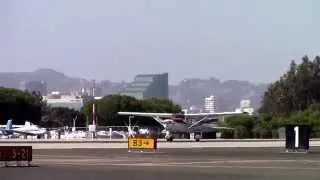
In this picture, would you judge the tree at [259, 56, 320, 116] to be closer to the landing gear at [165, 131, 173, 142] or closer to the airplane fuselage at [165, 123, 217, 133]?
the airplane fuselage at [165, 123, 217, 133]

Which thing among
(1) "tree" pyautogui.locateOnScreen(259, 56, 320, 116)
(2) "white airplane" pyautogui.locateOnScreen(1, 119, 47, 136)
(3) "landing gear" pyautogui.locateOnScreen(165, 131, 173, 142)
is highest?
(1) "tree" pyautogui.locateOnScreen(259, 56, 320, 116)

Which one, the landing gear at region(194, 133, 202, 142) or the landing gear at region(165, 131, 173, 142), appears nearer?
the landing gear at region(165, 131, 173, 142)

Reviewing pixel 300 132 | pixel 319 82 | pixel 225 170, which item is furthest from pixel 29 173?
pixel 319 82

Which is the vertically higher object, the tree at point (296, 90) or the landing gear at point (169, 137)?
the tree at point (296, 90)

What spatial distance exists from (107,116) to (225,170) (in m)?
147

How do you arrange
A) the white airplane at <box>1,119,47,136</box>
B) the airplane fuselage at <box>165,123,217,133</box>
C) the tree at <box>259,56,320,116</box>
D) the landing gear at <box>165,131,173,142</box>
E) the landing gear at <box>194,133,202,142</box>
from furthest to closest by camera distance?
the tree at <box>259,56,320,116</box>, the white airplane at <box>1,119,47,136</box>, the airplane fuselage at <box>165,123,217,133</box>, the landing gear at <box>194,133,202,142</box>, the landing gear at <box>165,131,173,142</box>

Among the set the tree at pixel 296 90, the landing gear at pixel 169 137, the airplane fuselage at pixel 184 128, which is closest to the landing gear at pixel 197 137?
the airplane fuselage at pixel 184 128

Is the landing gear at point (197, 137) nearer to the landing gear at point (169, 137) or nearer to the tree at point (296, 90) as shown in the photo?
the landing gear at point (169, 137)

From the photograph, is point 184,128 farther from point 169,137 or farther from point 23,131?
point 23,131

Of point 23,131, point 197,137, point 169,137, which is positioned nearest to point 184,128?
point 197,137

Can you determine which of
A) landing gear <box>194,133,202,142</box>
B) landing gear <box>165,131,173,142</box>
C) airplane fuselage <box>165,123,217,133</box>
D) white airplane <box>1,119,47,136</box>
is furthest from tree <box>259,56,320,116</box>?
landing gear <box>165,131,173,142</box>

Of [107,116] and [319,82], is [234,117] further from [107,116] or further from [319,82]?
[107,116]

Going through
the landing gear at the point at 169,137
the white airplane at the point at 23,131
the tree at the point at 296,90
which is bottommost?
the landing gear at the point at 169,137

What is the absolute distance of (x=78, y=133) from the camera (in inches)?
3676
